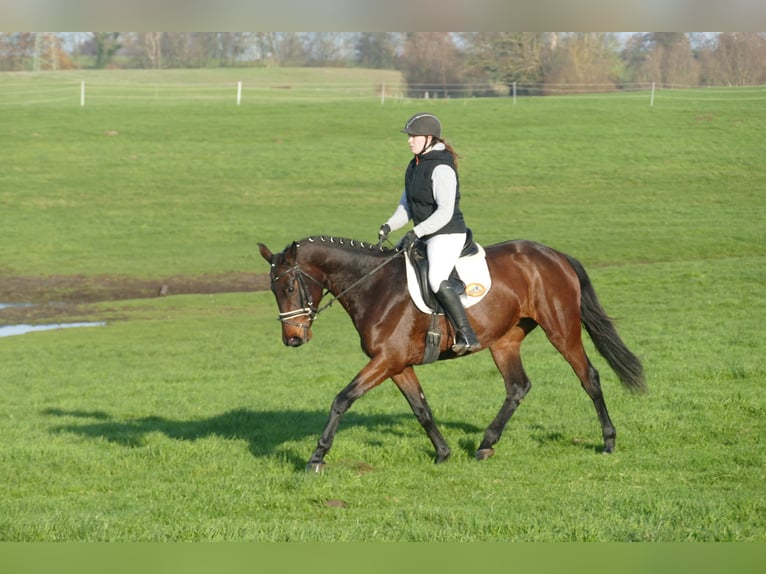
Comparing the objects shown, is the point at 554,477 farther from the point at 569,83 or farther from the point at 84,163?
the point at 569,83

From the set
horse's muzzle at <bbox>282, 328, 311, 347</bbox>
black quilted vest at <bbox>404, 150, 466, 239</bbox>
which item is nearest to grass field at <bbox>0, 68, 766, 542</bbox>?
horse's muzzle at <bbox>282, 328, 311, 347</bbox>

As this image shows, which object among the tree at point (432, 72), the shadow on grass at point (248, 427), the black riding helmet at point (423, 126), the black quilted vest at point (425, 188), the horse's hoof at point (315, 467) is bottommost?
the shadow on grass at point (248, 427)

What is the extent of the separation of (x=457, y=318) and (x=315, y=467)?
195 cm

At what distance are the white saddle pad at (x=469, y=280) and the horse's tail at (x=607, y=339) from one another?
1393 mm

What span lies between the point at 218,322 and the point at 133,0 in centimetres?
2263

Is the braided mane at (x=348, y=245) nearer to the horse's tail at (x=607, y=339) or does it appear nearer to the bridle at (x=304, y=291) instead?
the bridle at (x=304, y=291)

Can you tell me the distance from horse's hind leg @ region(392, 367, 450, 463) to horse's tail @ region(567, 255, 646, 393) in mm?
2226

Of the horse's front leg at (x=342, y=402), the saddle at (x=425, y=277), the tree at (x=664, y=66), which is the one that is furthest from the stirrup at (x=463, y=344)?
the tree at (x=664, y=66)

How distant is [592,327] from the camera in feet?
36.5

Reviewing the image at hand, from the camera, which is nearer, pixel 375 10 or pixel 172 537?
pixel 375 10

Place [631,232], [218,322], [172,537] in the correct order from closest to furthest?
[172,537], [218,322], [631,232]

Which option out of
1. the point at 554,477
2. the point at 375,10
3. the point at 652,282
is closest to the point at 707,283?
the point at 652,282

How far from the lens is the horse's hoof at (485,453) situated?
1003 cm

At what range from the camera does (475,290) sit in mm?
10086
